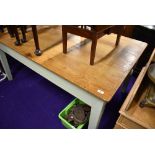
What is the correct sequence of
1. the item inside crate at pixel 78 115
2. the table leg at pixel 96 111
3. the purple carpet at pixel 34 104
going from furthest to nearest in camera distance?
the purple carpet at pixel 34 104
the item inside crate at pixel 78 115
the table leg at pixel 96 111

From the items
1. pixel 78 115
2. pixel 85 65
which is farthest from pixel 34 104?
pixel 85 65

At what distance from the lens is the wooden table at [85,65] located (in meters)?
0.83

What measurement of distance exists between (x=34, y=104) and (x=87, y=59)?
0.86 m

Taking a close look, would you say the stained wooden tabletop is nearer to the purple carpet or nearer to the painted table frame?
the painted table frame

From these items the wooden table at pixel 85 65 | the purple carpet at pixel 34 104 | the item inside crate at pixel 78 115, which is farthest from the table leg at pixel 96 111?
the purple carpet at pixel 34 104

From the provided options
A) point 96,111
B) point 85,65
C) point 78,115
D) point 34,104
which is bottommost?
point 34,104

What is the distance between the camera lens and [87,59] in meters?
1.03

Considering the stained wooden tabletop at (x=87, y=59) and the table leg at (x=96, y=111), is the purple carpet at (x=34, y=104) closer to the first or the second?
the table leg at (x=96, y=111)

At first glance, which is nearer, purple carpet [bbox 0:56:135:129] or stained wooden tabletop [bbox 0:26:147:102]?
stained wooden tabletop [bbox 0:26:147:102]

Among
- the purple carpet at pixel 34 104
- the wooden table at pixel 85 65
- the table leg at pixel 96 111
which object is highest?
the wooden table at pixel 85 65

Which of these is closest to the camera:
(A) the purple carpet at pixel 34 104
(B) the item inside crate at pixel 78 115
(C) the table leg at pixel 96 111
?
(C) the table leg at pixel 96 111

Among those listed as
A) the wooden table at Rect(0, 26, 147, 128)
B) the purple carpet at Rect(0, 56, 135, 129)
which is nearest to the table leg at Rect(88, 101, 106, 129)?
the wooden table at Rect(0, 26, 147, 128)

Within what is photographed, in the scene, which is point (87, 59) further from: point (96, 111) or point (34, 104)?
point (34, 104)

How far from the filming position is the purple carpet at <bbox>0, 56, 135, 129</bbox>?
Answer: 138 cm
